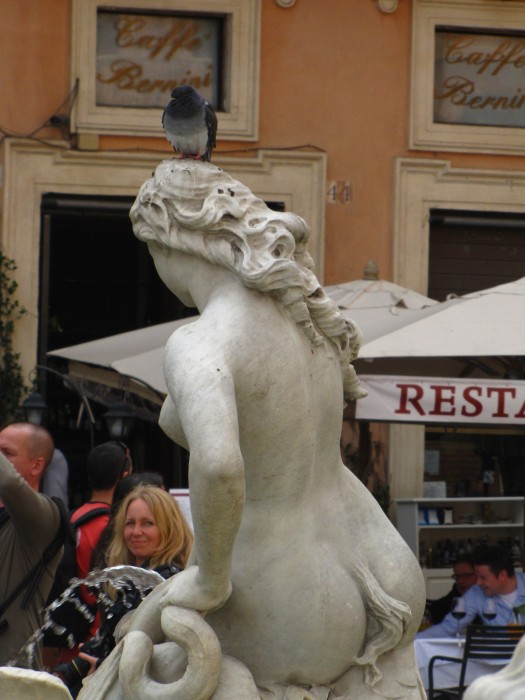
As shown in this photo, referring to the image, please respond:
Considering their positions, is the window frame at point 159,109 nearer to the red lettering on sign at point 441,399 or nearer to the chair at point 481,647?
the red lettering on sign at point 441,399

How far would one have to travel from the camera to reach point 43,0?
592 inches

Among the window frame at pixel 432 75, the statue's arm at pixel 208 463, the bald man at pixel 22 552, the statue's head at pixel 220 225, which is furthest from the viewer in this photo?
the window frame at pixel 432 75

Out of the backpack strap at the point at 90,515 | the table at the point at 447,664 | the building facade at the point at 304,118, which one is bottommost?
the table at the point at 447,664

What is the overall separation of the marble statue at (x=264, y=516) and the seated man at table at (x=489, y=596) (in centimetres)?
576

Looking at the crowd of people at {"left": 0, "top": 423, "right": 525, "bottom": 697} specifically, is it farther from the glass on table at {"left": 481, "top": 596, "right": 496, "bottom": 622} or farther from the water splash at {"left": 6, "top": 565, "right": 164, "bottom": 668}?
the glass on table at {"left": 481, "top": 596, "right": 496, "bottom": 622}

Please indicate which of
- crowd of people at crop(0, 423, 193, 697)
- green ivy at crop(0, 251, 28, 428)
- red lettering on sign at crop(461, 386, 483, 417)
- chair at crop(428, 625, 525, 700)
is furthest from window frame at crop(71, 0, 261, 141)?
crowd of people at crop(0, 423, 193, 697)

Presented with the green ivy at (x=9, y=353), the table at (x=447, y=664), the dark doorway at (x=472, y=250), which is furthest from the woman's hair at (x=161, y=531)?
the dark doorway at (x=472, y=250)

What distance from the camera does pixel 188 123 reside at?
12.0ft

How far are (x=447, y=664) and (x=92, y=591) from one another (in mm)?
3337

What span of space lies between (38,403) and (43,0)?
4.95m

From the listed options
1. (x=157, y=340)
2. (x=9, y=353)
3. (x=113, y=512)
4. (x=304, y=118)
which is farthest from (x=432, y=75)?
(x=113, y=512)

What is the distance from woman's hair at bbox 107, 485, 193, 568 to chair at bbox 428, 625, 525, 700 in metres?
2.70

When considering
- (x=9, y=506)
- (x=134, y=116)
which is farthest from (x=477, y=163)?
(x=9, y=506)

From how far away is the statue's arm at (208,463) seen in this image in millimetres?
3232
